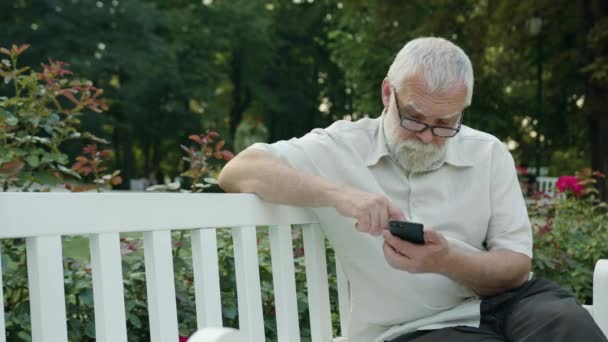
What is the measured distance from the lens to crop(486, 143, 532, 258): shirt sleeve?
2828 mm

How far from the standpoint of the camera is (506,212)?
2855 mm

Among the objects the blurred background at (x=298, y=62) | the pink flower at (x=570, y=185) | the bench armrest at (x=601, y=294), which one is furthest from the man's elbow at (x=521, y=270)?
the blurred background at (x=298, y=62)

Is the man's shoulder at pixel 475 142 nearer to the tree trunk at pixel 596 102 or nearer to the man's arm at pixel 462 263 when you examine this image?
the man's arm at pixel 462 263

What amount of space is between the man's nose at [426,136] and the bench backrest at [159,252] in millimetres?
455

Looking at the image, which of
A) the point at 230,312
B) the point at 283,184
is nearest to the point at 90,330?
the point at 230,312

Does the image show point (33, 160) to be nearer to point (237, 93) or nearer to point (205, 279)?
point (205, 279)

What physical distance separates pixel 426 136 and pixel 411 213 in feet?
0.92

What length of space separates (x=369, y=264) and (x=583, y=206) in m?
3.56

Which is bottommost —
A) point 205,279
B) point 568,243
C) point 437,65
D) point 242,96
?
point 568,243

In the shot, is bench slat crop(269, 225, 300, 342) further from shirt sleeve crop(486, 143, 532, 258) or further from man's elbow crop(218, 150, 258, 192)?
shirt sleeve crop(486, 143, 532, 258)

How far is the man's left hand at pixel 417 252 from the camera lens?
2.50 meters

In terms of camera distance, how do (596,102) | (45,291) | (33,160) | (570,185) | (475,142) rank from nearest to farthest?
1. (45,291)
2. (475,142)
3. (33,160)
4. (570,185)
5. (596,102)

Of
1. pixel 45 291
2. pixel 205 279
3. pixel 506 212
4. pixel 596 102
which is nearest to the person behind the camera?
pixel 45 291

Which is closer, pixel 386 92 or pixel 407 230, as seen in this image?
pixel 407 230
